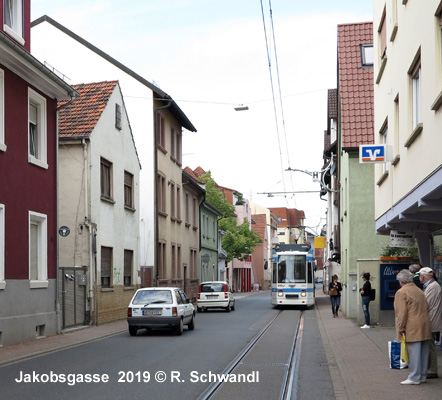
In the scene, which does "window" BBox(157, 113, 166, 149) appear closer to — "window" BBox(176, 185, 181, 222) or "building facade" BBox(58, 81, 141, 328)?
"window" BBox(176, 185, 181, 222)

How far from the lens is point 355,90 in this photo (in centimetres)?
2866

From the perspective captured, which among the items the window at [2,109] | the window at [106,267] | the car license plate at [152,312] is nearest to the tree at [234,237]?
the window at [106,267]

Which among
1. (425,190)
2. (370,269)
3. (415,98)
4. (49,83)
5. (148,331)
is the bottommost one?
(148,331)

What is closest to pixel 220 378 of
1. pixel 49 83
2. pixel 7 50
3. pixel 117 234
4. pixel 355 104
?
pixel 7 50

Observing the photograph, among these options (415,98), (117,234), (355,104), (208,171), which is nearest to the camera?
(415,98)

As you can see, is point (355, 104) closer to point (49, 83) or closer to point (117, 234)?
point (117, 234)

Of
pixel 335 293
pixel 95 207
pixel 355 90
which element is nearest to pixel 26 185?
pixel 95 207

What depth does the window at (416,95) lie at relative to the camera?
13.6 m

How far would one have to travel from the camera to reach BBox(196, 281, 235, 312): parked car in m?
33.5

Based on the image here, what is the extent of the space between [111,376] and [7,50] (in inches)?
346

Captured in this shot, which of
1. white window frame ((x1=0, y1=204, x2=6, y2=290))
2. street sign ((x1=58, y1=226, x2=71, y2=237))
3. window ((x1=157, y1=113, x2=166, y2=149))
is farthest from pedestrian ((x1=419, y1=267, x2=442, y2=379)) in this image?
window ((x1=157, y1=113, x2=166, y2=149))

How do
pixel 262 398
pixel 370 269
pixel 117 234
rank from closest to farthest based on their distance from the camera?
pixel 262 398, pixel 370 269, pixel 117 234

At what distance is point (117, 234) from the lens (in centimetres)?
2656

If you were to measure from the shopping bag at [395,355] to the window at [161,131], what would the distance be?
24.5m
